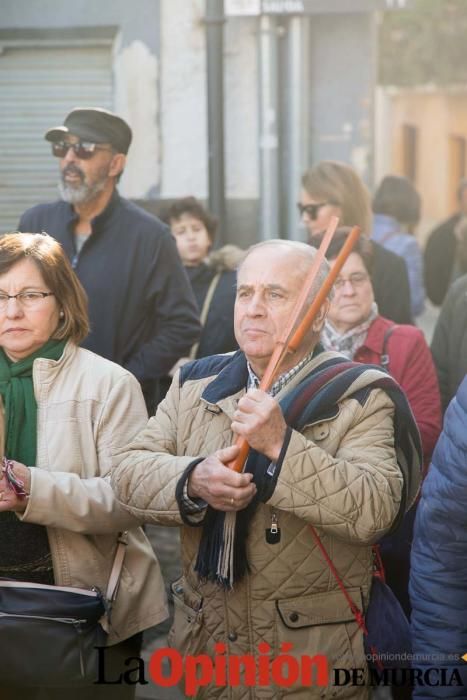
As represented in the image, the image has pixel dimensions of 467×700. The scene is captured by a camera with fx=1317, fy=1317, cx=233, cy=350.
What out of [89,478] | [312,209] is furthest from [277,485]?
[312,209]

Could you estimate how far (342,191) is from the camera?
5.60m

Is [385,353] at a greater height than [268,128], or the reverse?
[268,128]

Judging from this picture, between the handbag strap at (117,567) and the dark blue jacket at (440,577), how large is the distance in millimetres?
846

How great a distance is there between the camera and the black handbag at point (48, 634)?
340cm

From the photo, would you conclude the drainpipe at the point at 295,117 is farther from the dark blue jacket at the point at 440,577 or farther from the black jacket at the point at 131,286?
the dark blue jacket at the point at 440,577

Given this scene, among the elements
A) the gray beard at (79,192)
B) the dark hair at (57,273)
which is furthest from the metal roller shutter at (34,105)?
the dark hair at (57,273)

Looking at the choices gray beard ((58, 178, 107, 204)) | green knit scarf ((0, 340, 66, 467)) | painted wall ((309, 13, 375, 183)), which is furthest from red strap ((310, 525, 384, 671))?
painted wall ((309, 13, 375, 183))

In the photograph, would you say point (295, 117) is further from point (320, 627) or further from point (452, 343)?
point (320, 627)

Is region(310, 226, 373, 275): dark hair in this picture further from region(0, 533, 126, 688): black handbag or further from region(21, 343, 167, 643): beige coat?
region(0, 533, 126, 688): black handbag

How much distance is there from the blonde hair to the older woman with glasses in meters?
2.02

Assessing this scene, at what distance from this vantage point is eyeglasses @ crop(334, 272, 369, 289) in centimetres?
459

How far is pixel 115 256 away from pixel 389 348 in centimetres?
118

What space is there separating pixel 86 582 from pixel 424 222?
20.1 m

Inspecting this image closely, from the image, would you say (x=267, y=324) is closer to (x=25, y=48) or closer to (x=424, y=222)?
(x=25, y=48)
